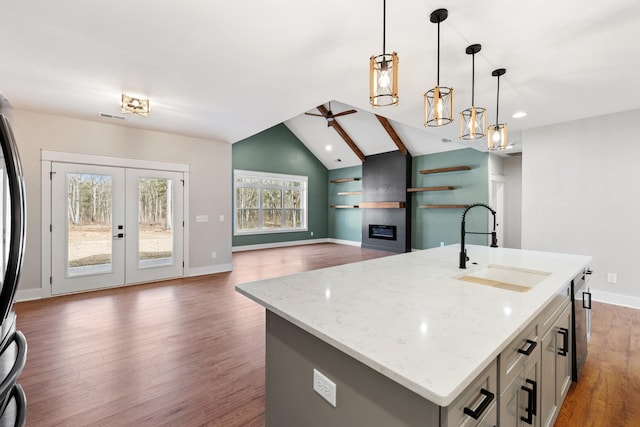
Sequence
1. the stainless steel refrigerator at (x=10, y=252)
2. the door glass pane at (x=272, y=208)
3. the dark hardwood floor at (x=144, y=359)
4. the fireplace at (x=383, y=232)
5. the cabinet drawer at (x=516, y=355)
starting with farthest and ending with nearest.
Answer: the door glass pane at (x=272, y=208) → the fireplace at (x=383, y=232) → the dark hardwood floor at (x=144, y=359) → the cabinet drawer at (x=516, y=355) → the stainless steel refrigerator at (x=10, y=252)

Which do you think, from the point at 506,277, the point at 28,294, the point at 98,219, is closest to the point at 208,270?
the point at 98,219

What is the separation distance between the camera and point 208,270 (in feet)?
18.6

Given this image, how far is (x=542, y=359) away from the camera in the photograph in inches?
57.4

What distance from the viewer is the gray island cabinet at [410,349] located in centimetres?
84

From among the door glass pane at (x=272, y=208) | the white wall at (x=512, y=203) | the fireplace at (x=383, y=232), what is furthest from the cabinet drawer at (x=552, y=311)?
the door glass pane at (x=272, y=208)

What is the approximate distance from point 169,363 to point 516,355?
2527 millimetres

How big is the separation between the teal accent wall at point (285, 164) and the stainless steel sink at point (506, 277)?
285 inches

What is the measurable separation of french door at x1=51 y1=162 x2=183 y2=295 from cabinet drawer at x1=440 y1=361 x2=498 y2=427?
17.3 feet

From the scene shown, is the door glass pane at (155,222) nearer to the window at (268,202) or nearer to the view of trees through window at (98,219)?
the view of trees through window at (98,219)

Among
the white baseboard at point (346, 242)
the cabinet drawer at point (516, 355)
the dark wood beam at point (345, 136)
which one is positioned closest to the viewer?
the cabinet drawer at point (516, 355)

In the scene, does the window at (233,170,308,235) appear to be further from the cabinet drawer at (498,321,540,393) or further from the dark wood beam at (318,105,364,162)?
the cabinet drawer at (498,321,540,393)

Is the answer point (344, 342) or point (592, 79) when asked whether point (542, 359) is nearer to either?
point (344, 342)

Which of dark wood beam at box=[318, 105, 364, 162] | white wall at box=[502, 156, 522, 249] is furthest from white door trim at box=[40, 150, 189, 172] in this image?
white wall at box=[502, 156, 522, 249]

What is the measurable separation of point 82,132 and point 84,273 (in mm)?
2151
